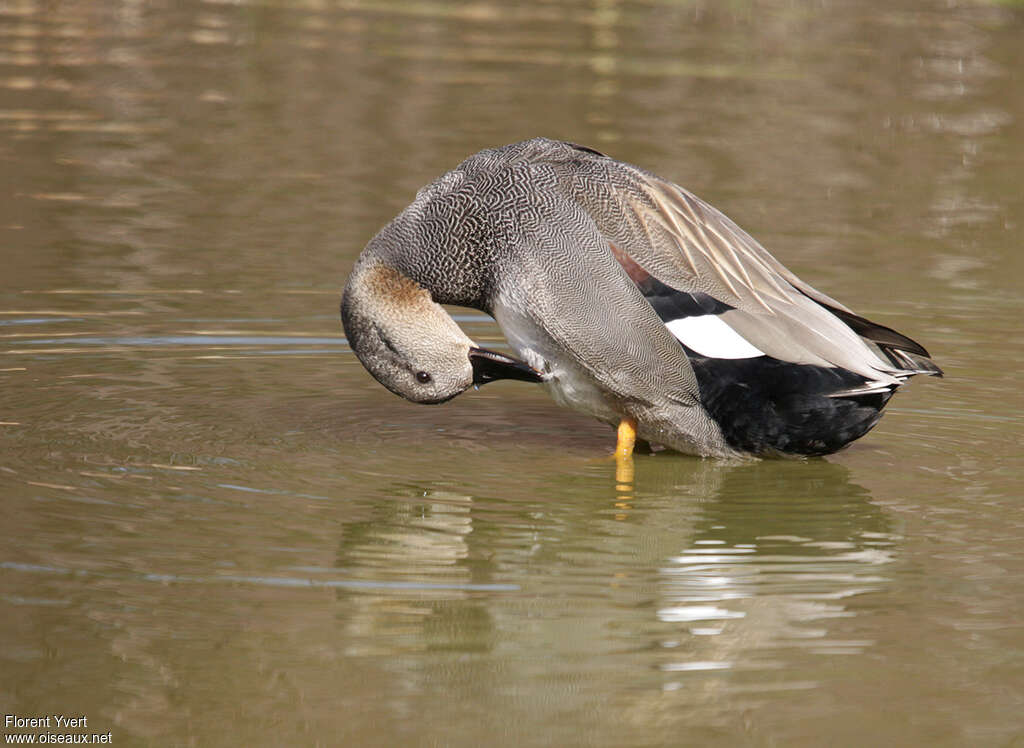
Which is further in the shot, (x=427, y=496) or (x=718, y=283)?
(x=718, y=283)

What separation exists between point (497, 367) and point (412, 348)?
0.36 meters

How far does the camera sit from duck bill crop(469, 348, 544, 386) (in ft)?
22.8

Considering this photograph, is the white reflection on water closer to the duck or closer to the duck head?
the duck

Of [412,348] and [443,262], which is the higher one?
[443,262]

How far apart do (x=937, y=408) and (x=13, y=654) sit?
16.4 feet

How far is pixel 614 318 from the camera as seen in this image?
6.90 m

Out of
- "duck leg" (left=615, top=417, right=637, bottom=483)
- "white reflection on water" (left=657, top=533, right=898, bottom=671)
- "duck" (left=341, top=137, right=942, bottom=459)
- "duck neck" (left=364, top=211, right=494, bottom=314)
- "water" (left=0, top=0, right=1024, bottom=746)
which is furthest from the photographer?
"duck leg" (left=615, top=417, right=637, bottom=483)

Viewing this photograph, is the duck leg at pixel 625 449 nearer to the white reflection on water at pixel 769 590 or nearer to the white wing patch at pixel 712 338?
the white wing patch at pixel 712 338

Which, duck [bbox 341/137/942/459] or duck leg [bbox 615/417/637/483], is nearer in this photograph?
duck [bbox 341/137/942/459]

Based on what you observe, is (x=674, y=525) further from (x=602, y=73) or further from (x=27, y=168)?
(x=602, y=73)

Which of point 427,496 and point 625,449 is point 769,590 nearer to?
point 427,496

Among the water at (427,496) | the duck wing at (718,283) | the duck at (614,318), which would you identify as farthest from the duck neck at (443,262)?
the water at (427,496)

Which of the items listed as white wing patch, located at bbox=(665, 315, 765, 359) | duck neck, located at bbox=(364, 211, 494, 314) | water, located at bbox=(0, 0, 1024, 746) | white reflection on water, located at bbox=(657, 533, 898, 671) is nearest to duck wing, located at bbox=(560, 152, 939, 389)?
white wing patch, located at bbox=(665, 315, 765, 359)

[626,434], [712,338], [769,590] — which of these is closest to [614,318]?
[712,338]
